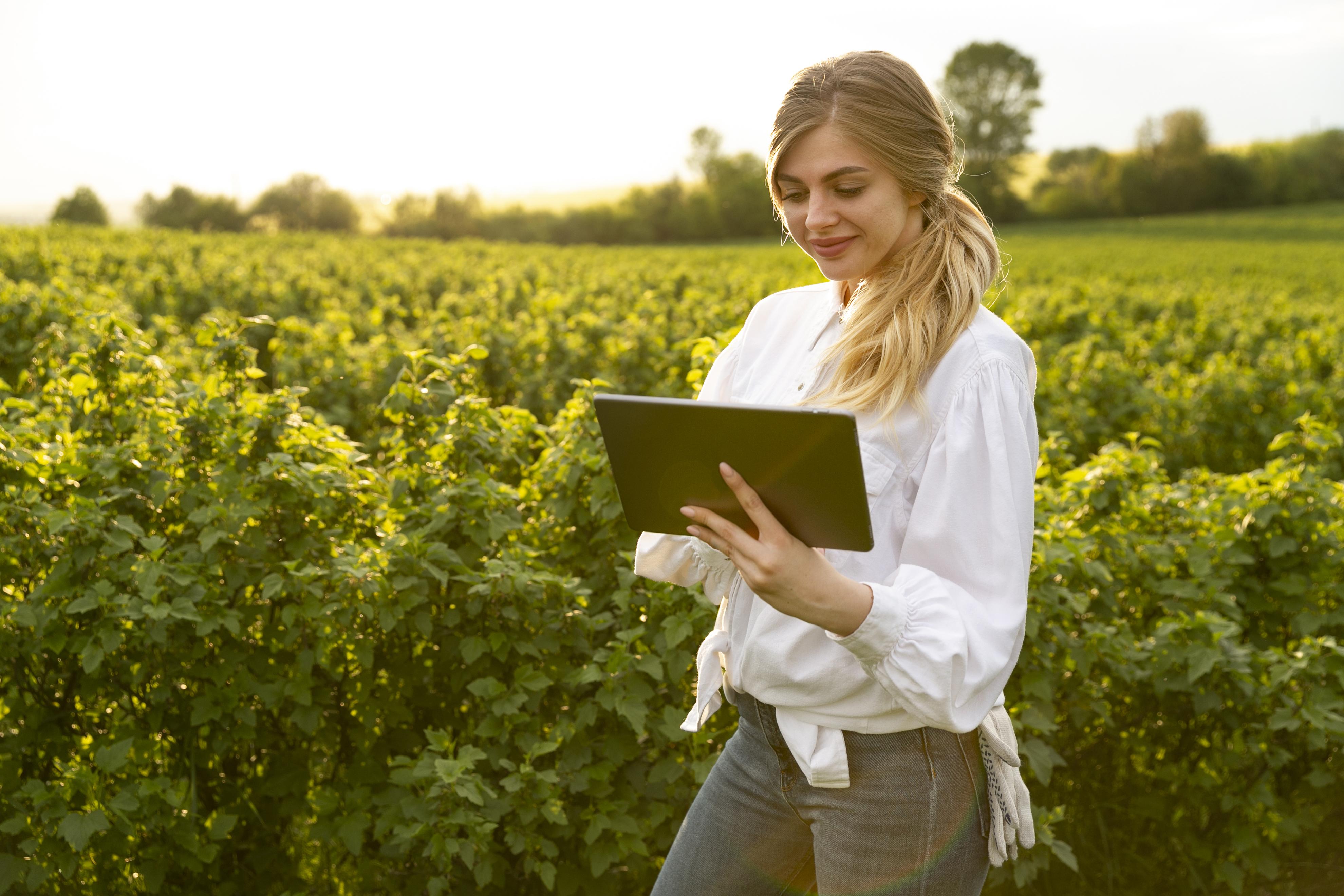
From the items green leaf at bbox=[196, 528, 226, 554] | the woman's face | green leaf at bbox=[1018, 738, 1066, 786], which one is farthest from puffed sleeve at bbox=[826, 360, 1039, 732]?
green leaf at bbox=[196, 528, 226, 554]

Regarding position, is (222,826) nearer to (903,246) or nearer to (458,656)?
(458,656)

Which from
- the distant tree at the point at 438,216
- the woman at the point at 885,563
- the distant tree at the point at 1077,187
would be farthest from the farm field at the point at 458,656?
the distant tree at the point at 1077,187

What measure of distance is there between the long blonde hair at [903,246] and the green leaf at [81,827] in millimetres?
1998

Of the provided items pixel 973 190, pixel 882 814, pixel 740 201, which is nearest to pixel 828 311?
pixel 882 814

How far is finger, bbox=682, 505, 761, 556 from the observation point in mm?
1353

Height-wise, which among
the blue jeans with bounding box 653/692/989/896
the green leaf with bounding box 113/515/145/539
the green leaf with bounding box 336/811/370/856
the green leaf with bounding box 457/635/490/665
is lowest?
the green leaf with bounding box 336/811/370/856

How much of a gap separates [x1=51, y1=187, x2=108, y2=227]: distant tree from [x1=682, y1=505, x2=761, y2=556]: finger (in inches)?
2573

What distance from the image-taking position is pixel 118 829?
8.11ft

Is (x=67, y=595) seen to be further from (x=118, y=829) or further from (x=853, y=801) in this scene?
(x=853, y=801)

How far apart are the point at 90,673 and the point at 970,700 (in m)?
2.16

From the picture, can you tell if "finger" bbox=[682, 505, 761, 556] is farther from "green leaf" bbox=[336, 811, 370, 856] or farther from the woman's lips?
"green leaf" bbox=[336, 811, 370, 856]

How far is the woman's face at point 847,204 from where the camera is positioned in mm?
1574

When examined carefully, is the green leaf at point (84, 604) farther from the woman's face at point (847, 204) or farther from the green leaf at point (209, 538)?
the woman's face at point (847, 204)

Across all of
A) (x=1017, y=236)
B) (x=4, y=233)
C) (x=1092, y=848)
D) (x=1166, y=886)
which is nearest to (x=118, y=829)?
(x=1092, y=848)
